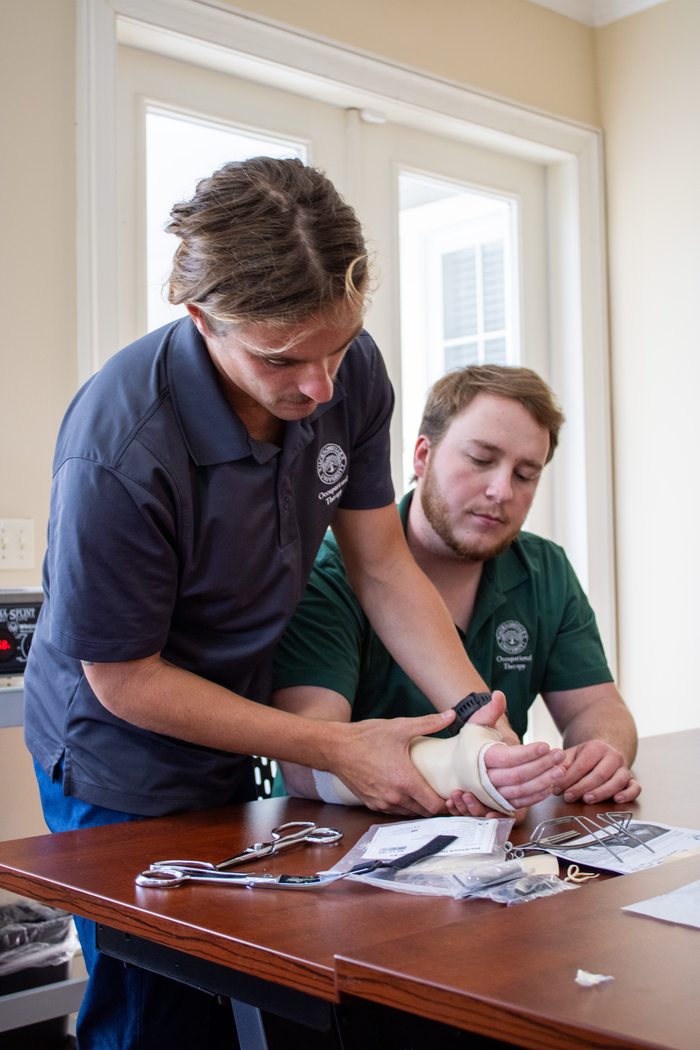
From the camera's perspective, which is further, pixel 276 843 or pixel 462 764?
pixel 462 764

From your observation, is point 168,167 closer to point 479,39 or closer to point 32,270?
point 32,270

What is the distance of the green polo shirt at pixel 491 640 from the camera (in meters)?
1.36

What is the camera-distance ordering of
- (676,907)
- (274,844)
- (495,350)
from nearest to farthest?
(676,907) → (274,844) → (495,350)

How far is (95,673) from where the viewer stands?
41.2 inches

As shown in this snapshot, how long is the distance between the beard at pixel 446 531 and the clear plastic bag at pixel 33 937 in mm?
932

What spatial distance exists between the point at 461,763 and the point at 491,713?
11 centimetres

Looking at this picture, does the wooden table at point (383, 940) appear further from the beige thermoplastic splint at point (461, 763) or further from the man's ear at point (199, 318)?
the man's ear at point (199, 318)

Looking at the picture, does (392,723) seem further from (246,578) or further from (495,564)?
(495,564)

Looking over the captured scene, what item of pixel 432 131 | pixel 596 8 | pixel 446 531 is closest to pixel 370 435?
pixel 446 531

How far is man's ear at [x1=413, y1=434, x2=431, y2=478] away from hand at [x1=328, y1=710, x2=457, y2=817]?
2.17ft

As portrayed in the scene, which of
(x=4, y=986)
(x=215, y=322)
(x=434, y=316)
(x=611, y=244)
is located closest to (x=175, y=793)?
(x=215, y=322)

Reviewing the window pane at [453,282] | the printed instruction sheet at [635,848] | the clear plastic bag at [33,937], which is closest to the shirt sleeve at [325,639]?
the printed instruction sheet at [635,848]

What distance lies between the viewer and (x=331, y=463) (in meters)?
1.27

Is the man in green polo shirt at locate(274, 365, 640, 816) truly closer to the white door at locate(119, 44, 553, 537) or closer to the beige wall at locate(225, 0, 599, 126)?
the white door at locate(119, 44, 553, 537)
